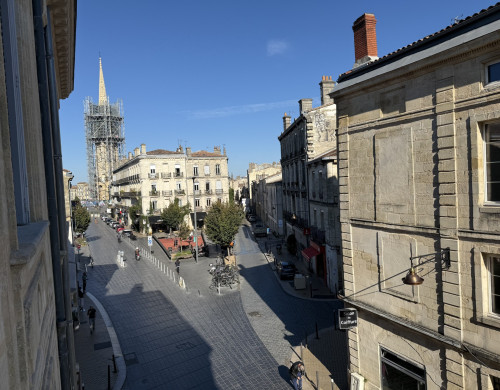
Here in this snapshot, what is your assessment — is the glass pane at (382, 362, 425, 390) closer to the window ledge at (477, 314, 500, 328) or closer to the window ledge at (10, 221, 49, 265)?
the window ledge at (477, 314, 500, 328)

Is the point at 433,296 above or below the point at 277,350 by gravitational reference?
above

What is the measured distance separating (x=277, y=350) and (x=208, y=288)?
966 centimetres

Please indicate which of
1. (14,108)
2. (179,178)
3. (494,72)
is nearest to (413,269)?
(494,72)

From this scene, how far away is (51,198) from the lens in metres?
6.27

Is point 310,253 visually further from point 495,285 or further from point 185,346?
point 495,285

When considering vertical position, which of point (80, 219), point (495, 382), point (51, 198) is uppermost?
point (51, 198)

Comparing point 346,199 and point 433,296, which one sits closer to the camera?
point 433,296

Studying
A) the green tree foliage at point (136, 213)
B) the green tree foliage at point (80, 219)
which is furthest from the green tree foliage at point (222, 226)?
the green tree foliage at point (136, 213)

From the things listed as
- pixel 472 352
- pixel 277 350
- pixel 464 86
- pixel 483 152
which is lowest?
pixel 277 350

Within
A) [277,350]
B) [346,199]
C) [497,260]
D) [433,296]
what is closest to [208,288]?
[277,350]

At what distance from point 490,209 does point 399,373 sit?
524 cm

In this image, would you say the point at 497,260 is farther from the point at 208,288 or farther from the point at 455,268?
the point at 208,288

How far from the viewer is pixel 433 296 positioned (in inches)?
354

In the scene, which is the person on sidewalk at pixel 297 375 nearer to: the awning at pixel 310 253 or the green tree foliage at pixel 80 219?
the awning at pixel 310 253
